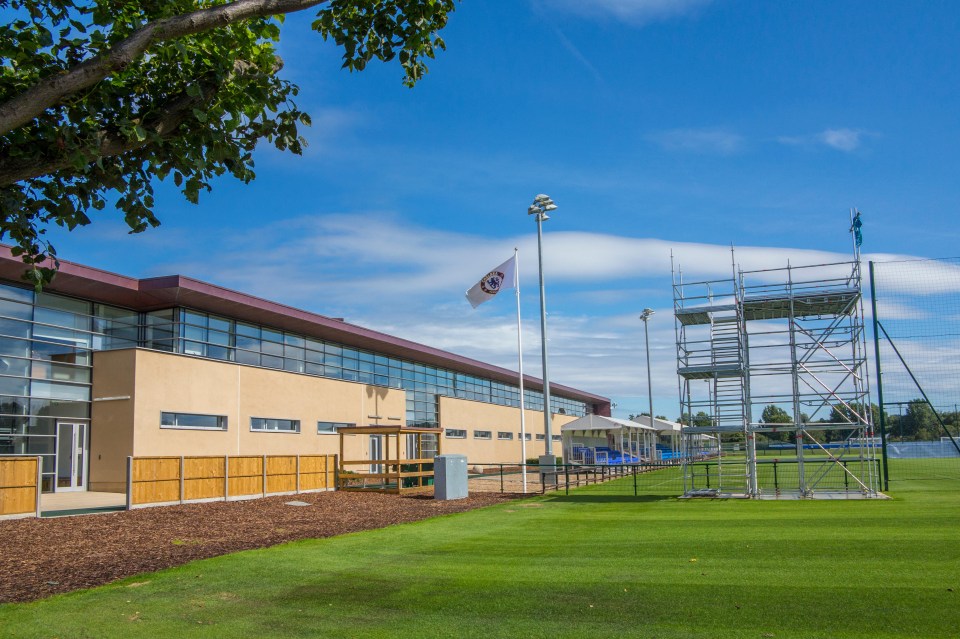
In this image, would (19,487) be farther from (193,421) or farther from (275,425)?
(275,425)

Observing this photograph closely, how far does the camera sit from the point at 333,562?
1152 cm

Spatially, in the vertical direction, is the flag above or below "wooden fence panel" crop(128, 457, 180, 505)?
above

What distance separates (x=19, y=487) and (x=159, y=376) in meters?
7.64

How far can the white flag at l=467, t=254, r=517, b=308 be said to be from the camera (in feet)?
99.9

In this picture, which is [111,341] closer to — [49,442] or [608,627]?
[49,442]

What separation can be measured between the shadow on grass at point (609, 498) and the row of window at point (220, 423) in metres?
11.8

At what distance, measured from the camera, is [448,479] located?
2341cm

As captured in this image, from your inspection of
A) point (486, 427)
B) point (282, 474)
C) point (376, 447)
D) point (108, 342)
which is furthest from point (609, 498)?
point (486, 427)

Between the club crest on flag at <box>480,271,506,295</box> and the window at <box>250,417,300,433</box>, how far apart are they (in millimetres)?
9069

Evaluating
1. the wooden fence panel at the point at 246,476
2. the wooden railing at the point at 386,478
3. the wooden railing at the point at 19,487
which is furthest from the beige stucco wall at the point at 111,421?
the wooden railing at the point at 386,478

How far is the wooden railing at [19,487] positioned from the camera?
665 inches

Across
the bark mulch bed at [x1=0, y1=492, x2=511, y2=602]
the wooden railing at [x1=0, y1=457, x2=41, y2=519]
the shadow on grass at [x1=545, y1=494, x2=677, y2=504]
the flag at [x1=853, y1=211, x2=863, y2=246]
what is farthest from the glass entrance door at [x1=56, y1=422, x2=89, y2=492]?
the flag at [x1=853, y1=211, x2=863, y2=246]

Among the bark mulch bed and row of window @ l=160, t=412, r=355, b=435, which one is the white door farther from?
the bark mulch bed

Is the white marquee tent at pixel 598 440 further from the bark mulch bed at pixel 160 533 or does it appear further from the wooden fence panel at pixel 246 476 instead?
the wooden fence panel at pixel 246 476
